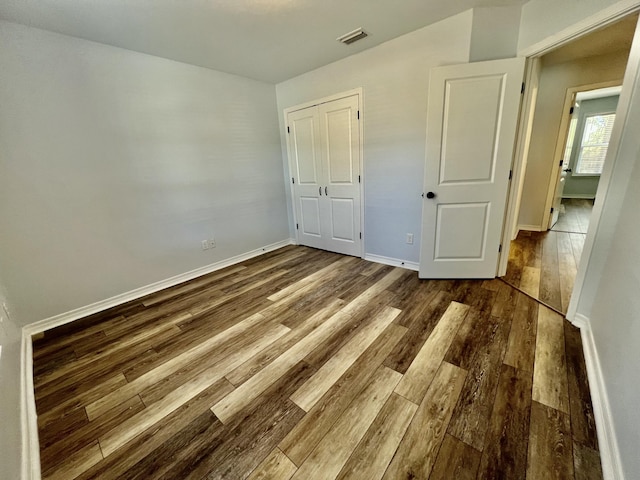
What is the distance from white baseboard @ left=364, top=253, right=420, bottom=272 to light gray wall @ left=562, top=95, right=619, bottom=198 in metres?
5.61

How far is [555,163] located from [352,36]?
3.80 m

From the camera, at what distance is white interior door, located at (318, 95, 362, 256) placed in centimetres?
309

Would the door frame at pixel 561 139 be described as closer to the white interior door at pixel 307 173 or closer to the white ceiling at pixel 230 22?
the white ceiling at pixel 230 22

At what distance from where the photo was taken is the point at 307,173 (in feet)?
12.3

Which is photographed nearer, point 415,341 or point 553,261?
point 415,341

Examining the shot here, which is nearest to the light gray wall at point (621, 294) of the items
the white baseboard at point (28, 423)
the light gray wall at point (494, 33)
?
the light gray wall at point (494, 33)

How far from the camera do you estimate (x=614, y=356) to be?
123 cm

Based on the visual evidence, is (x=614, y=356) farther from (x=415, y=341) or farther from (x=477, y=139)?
(x=477, y=139)

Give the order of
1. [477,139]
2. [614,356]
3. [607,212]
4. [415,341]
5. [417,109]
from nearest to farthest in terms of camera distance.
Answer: [614,356], [607,212], [415,341], [477,139], [417,109]

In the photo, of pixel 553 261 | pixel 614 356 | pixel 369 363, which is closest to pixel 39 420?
pixel 369 363

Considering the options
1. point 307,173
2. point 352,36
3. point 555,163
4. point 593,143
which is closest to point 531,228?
point 555,163

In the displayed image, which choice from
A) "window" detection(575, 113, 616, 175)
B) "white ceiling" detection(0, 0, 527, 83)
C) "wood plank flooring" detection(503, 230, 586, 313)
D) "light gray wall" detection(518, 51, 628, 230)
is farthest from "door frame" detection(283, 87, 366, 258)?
"window" detection(575, 113, 616, 175)

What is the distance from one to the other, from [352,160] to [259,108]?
5.14 feet

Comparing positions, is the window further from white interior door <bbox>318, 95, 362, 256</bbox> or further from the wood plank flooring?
white interior door <bbox>318, 95, 362, 256</bbox>
